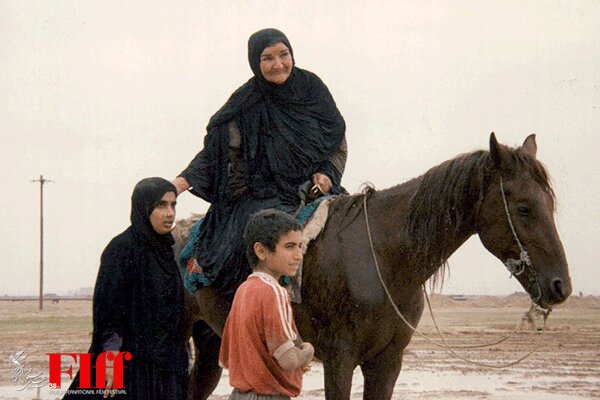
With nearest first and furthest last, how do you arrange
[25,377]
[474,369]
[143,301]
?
[143,301] → [25,377] → [474,369]

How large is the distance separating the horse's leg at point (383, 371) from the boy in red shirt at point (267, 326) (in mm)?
1689

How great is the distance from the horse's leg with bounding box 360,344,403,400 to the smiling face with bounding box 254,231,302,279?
177 centimetres

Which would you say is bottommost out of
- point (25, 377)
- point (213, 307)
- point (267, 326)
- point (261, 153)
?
point (25, 377)

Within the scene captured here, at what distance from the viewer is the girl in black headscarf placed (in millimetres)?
6043

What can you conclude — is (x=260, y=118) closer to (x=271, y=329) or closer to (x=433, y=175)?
(x=433, y=175)

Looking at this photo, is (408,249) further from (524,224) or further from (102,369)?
(102,369)

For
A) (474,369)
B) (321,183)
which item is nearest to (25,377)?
(321,183)

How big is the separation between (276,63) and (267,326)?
8.65 ft

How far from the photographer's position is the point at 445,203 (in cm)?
545

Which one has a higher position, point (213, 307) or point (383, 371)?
point (213, 307)

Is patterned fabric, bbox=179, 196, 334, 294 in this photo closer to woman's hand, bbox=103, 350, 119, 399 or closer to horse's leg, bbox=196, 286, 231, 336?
horse's leg, bbox=196, 286, 231, 336

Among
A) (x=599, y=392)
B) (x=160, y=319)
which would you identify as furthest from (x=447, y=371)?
(x=160, y=319)

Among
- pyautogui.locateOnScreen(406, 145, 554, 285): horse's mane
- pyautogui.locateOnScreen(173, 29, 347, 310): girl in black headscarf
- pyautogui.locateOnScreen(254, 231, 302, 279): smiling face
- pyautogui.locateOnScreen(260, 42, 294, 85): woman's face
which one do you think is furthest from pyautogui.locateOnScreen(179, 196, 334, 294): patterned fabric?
pyautogui.locateOnScreen(254, 231, 302, 279): smiling face

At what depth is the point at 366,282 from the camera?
551 centimetres
